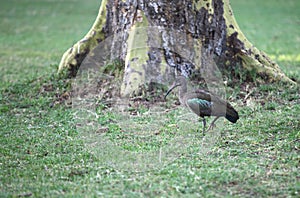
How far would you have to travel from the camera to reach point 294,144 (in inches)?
245

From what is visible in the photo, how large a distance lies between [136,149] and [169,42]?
270cm

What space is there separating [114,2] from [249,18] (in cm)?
909

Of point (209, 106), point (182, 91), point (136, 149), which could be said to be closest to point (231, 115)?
point (209, 106)

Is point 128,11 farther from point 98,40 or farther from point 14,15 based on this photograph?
point 14,15

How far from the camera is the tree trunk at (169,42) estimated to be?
851 cm

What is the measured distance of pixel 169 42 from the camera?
860 centimetres

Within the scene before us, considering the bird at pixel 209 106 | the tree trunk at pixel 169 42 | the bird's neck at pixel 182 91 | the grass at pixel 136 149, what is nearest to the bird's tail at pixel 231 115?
the bird at pixel 209 106

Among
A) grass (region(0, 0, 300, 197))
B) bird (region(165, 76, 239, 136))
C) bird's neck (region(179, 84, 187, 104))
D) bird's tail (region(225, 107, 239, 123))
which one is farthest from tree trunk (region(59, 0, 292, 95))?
bird's tail (region(225, 107, 239, 123))

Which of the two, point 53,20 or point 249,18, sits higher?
point 249,18

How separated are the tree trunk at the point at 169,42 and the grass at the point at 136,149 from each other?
22.4 inches

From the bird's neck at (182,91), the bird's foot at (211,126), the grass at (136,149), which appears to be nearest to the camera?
the grass at (136,149)

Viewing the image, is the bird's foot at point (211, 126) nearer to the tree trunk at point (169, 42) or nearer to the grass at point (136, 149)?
the grass at point (136, 149)

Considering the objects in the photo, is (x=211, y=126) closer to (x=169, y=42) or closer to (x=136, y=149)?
(x=136, y=149)

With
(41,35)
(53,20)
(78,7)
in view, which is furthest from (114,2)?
(78,7)
